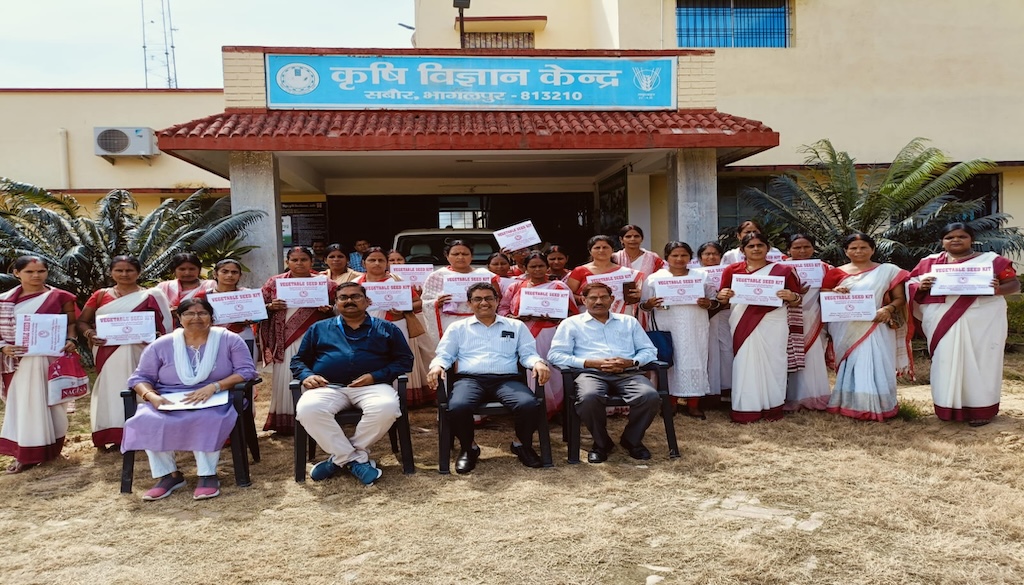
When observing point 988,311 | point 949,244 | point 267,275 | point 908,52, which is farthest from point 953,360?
point 908,52

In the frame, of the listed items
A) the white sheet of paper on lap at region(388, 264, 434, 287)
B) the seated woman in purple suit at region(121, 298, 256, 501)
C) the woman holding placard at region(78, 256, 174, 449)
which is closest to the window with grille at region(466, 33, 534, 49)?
the white sheet of paper on lap at region(388, 264, 434, 287)

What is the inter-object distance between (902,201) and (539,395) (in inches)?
271

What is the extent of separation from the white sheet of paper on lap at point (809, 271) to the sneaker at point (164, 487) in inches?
186

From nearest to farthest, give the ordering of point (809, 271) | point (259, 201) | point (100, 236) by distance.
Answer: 1. point (809, 271)
2. point (259, 201)
3. point (100, 236)

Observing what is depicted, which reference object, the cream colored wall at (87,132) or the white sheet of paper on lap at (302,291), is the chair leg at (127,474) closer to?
the white sheet of paper on lap at (302,291)

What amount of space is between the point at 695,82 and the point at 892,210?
3093 mm

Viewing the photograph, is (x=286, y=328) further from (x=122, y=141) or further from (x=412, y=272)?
(x=122, y=141)

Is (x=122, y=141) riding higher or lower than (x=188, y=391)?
higher

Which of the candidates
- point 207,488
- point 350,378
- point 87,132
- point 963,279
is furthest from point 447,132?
point 87,132

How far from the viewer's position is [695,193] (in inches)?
336

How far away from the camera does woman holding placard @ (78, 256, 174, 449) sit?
4895 millimetres

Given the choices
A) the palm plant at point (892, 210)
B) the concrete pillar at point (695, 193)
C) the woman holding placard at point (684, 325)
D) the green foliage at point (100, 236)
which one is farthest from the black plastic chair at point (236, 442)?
the palm plant at point (892, 210)

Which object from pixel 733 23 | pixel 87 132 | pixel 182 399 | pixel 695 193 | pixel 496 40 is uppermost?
pixel 496 40

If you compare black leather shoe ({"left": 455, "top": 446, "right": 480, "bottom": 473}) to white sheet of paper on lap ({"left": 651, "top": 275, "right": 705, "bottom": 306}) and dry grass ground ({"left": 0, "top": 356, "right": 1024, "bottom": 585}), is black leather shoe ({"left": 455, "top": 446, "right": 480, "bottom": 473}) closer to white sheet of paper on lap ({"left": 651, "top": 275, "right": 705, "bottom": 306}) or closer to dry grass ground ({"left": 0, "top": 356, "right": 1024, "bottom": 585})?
dry grass ground ({"left": 0, "top": 356, "right": 1024, "bottom": 585})
